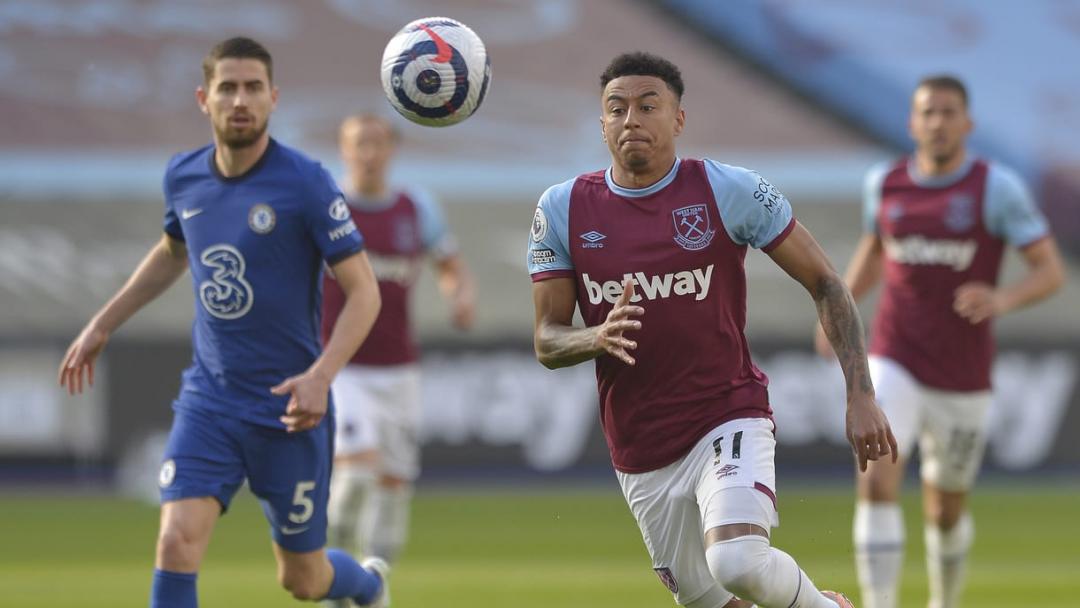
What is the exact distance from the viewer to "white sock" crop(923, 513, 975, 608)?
29.3 feet

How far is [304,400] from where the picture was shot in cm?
608

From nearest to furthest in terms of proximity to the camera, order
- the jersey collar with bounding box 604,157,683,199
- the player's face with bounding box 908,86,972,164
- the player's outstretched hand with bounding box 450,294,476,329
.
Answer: the jersey collar with bounding box 604,157,683,199
the player's face with bounding box 908,86,972,164
the player's outstretched hand with bounding box 450,294,476,329

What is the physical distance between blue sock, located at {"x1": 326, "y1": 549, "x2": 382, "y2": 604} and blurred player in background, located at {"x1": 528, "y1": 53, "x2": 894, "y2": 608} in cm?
159

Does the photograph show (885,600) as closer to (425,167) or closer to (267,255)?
(267,255)

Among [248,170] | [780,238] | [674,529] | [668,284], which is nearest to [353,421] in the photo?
[248,170]

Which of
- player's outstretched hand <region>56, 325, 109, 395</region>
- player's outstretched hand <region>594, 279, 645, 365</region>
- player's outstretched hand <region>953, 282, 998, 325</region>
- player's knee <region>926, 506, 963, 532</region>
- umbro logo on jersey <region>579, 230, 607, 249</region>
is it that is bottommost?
player's knee <region>926, 506, 963, 532</region>

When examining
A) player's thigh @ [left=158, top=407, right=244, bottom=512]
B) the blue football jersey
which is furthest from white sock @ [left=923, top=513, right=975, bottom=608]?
player's thigh @ [left=158, top=407, right=244, bottom=512]

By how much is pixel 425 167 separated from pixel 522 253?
175 cm

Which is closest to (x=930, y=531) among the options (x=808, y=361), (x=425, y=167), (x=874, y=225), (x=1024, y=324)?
(x=874, y=225)

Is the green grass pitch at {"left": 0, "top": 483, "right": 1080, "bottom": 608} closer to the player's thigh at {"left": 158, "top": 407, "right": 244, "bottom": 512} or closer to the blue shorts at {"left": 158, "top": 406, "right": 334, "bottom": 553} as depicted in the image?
the blue shorts at {"left": 158, "top": 406, "right": 334, "bottom": 553}

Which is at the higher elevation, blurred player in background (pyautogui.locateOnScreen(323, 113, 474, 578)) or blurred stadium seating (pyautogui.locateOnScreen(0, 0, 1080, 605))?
blurred stadium seating (pyautogui.locateOnScreen(0, 0, 1080, 605))

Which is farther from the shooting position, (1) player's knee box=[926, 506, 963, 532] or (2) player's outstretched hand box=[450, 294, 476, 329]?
(2) player's outstretched hand box=[450, 294, 476, 329]

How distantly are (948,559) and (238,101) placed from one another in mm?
4603

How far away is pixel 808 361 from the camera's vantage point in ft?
53.6
